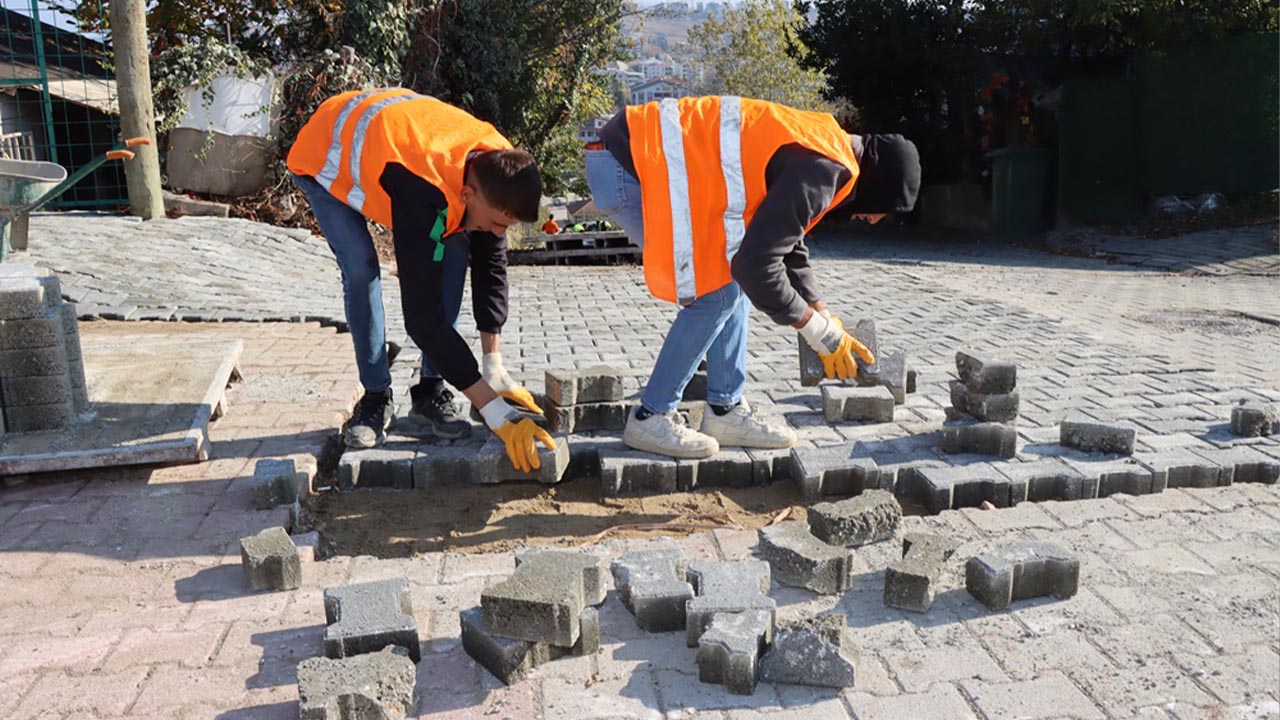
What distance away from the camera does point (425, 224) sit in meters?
3.42

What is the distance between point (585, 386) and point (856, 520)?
1486 mm

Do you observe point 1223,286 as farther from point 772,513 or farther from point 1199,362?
point 772,513

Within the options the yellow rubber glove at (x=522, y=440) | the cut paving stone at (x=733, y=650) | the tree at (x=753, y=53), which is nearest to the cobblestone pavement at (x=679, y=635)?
the cut paving stone at (x=733, y=650)

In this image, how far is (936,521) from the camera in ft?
11.2

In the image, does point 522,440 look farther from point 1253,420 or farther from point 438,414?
point 1253,420

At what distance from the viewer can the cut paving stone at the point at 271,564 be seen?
2910 millimetres

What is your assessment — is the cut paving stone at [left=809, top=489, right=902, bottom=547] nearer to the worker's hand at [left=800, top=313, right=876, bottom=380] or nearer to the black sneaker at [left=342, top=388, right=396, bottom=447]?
the worker's hand at [left=800, top=313, right=876, bottom=380]

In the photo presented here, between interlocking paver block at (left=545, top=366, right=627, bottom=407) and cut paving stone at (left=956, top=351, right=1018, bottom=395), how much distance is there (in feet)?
4.87

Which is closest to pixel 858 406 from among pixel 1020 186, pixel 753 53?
pixel 1020 186

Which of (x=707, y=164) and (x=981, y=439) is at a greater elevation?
(x=707, y=164)

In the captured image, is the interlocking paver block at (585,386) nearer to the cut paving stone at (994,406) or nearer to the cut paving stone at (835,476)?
the cut paving stone at (835,476)

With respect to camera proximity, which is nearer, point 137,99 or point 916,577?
point 916,577

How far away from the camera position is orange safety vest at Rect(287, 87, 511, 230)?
3512 millimetres

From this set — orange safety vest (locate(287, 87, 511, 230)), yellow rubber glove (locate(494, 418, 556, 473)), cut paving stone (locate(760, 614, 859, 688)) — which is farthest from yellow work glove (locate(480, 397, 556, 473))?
cut paving stone (locate(760, 614, 859, 688))
